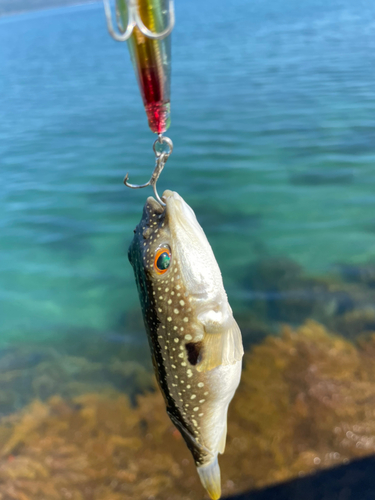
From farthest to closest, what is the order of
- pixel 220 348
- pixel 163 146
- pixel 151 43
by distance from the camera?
pixel 220 348 → pixel 163 146 → pixel 151 43

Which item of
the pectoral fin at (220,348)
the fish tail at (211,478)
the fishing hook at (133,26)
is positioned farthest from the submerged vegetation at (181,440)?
the fishing hook at (133,26)

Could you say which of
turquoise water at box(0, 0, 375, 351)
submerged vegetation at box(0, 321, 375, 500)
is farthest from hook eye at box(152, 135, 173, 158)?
turquoise water at box(0, 0, 375, 351)

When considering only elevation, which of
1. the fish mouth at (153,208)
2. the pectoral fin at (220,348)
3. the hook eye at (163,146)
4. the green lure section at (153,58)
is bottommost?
the pectoral fin at (220,348)

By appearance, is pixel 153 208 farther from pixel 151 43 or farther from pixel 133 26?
pixel 133 26

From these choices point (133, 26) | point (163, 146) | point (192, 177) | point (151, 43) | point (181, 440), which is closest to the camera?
point (133, 26)

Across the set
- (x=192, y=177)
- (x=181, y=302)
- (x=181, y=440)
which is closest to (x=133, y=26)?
(x=181, y=302)

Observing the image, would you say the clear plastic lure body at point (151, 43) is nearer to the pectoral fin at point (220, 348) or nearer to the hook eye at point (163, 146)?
the hook eye at point (163, 146)

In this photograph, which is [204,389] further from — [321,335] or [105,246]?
[105,246]
